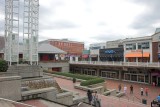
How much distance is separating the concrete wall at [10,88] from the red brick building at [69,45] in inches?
2960

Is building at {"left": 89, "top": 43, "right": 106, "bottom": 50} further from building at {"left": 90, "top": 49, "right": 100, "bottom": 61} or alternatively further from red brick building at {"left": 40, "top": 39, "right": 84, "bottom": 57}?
red brick building at {"left": 40, "top": 39, "right": 84, "bottom": 57}

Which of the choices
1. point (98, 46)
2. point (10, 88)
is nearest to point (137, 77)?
point (98, 46)

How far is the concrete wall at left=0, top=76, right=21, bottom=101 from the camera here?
31.5 feet

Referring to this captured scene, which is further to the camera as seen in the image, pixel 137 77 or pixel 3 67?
pixel 137 77

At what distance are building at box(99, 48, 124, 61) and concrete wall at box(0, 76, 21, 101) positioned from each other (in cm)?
3899

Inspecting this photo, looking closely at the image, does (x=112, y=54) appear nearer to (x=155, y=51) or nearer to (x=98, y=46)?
(x=155, y=51)

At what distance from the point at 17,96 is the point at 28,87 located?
2159mm

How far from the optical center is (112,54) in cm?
5075

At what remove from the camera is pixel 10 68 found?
521 inches

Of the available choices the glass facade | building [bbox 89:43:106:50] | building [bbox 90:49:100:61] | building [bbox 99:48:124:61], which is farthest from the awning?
building [bbox 89:43:106:50]

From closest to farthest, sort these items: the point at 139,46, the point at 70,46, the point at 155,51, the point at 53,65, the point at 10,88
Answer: the point at 10,88
the point at 155,51
the point at 139,46
the point at 53,65
the point at 70,46

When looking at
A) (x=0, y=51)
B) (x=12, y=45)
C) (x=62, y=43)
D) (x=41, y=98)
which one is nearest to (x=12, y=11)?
(x=12, y=45)

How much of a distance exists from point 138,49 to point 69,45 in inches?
2313

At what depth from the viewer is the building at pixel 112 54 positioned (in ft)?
156
